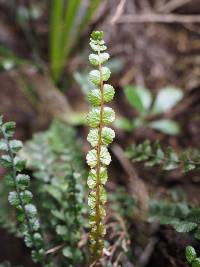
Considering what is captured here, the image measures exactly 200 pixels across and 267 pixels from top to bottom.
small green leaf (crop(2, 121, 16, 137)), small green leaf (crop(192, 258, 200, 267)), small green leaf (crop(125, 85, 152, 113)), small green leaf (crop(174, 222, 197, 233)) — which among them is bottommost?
small green leaf (crop(192, 258, 200, 267))

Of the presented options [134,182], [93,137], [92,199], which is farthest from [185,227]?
[134,182]

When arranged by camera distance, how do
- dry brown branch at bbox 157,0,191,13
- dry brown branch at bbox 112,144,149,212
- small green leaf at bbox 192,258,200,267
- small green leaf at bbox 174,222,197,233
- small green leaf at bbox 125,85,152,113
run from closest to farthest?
1. small green leaf at bbox 192,258,200,267
2. small green leaf at bbox 174,222,197,233
3. dry brown branch at bbox 112,144,149,212
4. small green leaf at bbox 125,85,152,113
5. dry brown branch at bbox 157,0,191,13

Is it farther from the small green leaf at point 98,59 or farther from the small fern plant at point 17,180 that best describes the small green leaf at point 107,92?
the small fern plant at point 17,180

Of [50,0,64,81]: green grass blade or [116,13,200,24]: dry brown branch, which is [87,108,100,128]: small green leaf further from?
[116,13,200,24]: dry brown branch

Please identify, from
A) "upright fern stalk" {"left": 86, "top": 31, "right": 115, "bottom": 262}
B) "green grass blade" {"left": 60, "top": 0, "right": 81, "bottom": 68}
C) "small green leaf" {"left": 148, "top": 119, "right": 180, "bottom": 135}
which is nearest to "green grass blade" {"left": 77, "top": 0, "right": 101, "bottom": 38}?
"green grass blade" {"left": 60, "top": 0, "right": 81, "bottom": 68}

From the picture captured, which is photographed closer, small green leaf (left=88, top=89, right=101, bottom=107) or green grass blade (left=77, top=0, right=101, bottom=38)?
small green leaf (left=88, top=89, right=101, bottom=107)

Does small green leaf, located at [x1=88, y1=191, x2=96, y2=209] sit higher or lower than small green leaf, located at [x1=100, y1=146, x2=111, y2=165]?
lower
